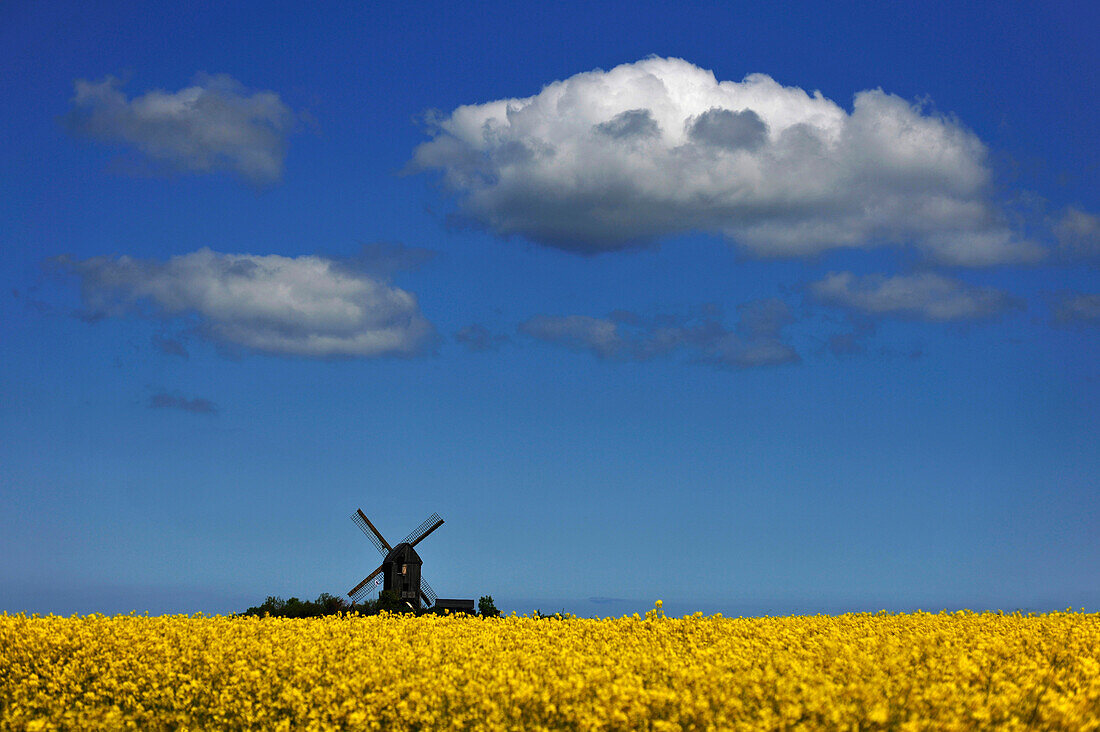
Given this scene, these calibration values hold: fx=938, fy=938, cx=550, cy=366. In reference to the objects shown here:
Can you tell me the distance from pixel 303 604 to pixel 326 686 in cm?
1662

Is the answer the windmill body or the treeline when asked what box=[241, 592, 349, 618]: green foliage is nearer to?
the treeline

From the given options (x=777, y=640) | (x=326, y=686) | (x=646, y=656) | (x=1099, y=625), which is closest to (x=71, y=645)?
(x=326, y=686)

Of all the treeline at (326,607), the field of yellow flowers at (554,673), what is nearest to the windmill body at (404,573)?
the treeline at (326,607)

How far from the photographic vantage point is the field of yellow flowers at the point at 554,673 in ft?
30.3

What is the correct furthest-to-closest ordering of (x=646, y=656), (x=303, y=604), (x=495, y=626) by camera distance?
(x=303, y=604), (x=495, y=626), (x=646, y=656)

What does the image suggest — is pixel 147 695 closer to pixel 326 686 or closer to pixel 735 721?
pixel 326 686

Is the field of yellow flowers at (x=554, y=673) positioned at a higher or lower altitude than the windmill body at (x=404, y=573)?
lower

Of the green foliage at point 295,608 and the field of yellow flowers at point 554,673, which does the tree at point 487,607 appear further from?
the field of yellow flowers at point 554,673

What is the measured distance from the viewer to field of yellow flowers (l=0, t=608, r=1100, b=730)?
30.3 feet

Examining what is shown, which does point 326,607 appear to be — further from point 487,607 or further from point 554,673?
point 554,673

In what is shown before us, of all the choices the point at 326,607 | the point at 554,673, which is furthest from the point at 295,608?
the point at 554,673

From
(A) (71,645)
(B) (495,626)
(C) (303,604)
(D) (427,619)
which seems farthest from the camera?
(C) (303,604)

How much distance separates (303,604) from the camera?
27.5 meters

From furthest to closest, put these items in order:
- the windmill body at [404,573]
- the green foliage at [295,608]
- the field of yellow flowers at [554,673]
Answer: the windmill body at [404,573]
the green foliage at [295,608]
the field of yellow flowers at [554,673]
